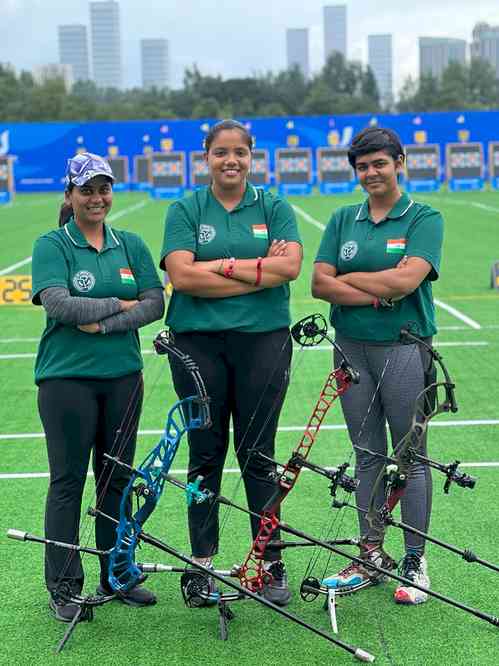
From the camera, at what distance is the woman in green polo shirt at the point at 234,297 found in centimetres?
435

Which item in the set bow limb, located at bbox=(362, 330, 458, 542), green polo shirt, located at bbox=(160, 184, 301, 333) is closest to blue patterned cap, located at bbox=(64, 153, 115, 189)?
green polo shirt, located at bbox=(160, 184, 301, 333)

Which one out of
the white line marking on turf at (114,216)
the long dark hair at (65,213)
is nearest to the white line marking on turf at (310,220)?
the white line marking on turf at (114,216)

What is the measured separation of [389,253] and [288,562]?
4.99 ft

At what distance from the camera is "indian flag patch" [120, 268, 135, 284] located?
4422 mm

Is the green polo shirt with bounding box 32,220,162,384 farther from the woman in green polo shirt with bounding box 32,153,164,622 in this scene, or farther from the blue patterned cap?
the blue patterned cap

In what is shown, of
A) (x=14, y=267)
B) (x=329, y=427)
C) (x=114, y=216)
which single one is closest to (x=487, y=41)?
(x=114, y=216)

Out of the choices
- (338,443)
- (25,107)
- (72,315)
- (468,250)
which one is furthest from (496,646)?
(25,107)

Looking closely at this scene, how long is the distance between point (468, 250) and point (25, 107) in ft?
161

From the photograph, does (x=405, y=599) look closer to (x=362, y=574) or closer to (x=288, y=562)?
(x=362, y=574)

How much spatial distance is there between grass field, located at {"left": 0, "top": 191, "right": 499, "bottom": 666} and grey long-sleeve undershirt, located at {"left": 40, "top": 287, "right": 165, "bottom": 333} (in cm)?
117

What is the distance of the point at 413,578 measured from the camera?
15.1 feet

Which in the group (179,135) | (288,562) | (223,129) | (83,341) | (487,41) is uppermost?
(487,41)

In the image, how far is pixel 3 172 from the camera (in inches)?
1623

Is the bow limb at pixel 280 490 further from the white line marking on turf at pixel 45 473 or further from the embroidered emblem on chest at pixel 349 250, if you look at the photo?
the white line marking on turf at pixel 45 473
